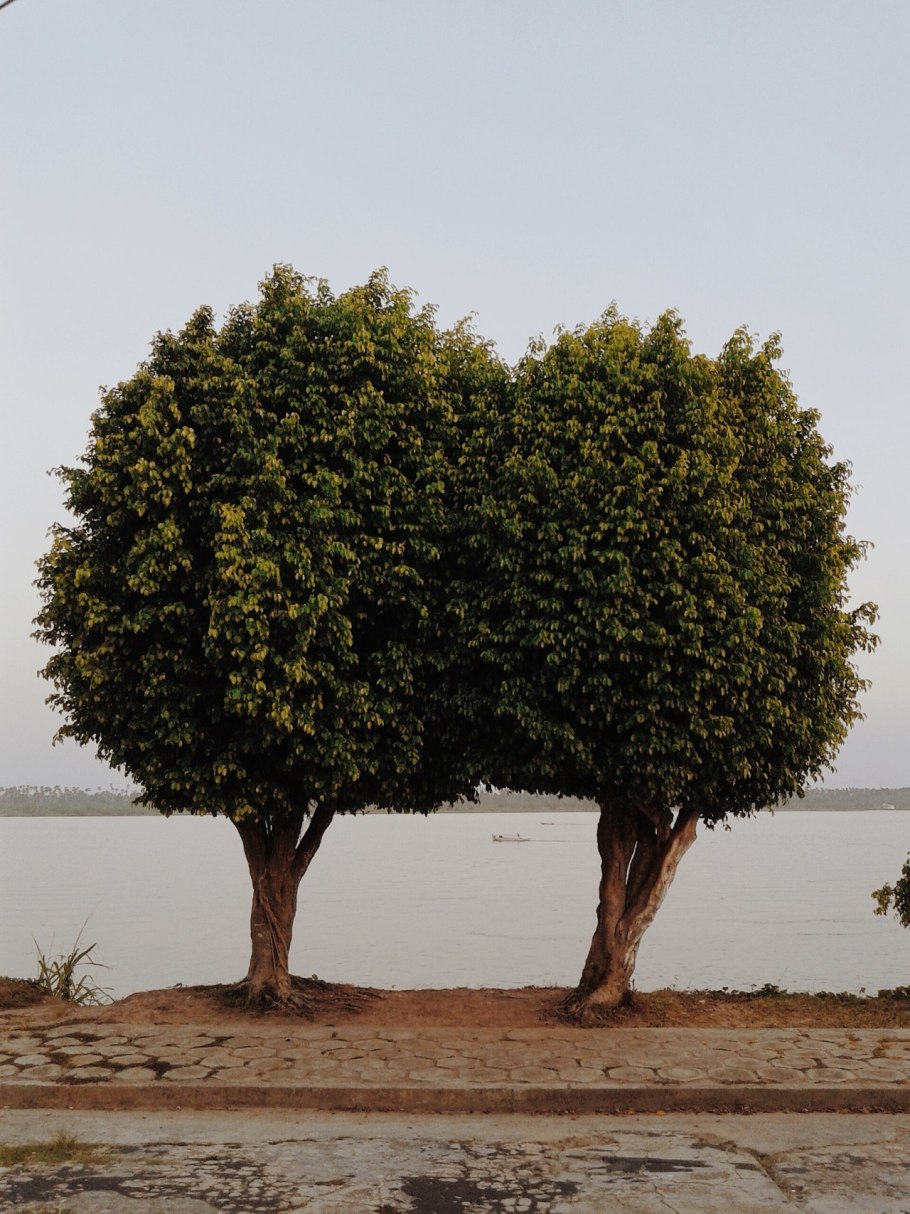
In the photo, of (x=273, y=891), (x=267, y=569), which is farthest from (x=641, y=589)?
(x=273, y=891)

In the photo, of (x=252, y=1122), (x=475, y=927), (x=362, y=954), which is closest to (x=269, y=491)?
(x=252, y=1122)

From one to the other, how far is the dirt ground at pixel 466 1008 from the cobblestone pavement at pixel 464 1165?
141 inches

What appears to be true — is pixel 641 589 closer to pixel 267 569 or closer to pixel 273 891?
pixel 267 569

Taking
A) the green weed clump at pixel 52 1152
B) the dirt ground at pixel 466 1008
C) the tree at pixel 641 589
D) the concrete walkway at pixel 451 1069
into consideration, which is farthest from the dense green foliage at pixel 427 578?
the green weed clump at pixel 52 1152

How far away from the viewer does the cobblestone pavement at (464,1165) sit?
6.80 meters

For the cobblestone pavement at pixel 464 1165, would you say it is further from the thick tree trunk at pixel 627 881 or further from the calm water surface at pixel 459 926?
the calm water surface at pixel 459 926

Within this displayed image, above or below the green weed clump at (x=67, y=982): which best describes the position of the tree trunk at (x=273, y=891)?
above

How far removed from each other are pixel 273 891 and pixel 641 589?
6.14 m

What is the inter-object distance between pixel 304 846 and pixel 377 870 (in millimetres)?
62918

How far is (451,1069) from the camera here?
33.8ft

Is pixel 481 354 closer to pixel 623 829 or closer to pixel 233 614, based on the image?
pixel 233 614

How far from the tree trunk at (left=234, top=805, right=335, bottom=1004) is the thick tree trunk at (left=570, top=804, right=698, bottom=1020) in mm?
3721

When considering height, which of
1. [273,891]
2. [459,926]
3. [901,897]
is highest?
[901,897]

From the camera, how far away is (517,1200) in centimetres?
688
